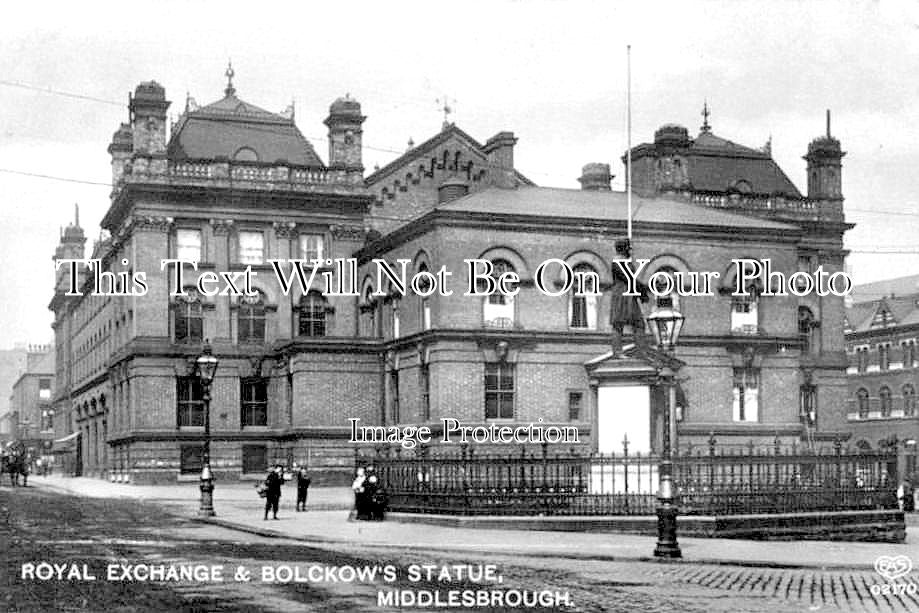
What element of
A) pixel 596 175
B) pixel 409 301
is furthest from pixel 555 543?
pixel 596 175

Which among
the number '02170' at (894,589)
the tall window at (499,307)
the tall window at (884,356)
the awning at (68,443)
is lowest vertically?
the awning at (68,443)

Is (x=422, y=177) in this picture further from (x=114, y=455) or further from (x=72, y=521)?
(x=72, y=521)

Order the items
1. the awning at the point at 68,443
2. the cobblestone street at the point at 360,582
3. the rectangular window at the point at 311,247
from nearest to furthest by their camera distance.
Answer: the cobblestone street at the point at 360,582 → the rectangular window at the point at 311,247 → the awning at the point at 68,443

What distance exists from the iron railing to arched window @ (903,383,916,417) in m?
56.3

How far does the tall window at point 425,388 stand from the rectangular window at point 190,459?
39.9 feet

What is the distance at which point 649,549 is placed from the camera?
2078 centimetres

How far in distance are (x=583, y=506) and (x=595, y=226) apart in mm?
25622

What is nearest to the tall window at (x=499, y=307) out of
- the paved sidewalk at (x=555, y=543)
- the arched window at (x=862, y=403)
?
the paved sidewalk at (x=555, y=543)

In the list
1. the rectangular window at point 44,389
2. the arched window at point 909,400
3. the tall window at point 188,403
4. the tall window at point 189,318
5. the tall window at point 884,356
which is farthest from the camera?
the rectangular window at point 44,389

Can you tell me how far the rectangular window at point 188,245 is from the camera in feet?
186

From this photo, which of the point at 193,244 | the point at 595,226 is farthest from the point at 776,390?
the point at 193,244

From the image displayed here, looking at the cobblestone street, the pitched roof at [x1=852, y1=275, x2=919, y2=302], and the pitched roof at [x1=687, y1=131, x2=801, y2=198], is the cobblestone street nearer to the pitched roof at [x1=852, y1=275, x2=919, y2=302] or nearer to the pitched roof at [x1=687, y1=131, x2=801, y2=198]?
the pitched roof at [x1=687, y1=131, x2=801, y2=198]

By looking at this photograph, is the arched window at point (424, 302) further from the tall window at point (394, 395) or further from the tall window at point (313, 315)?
the tall window at point (313, 315)

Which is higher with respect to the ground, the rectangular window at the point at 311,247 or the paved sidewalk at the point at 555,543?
the rectangular window at the point at 311,247
